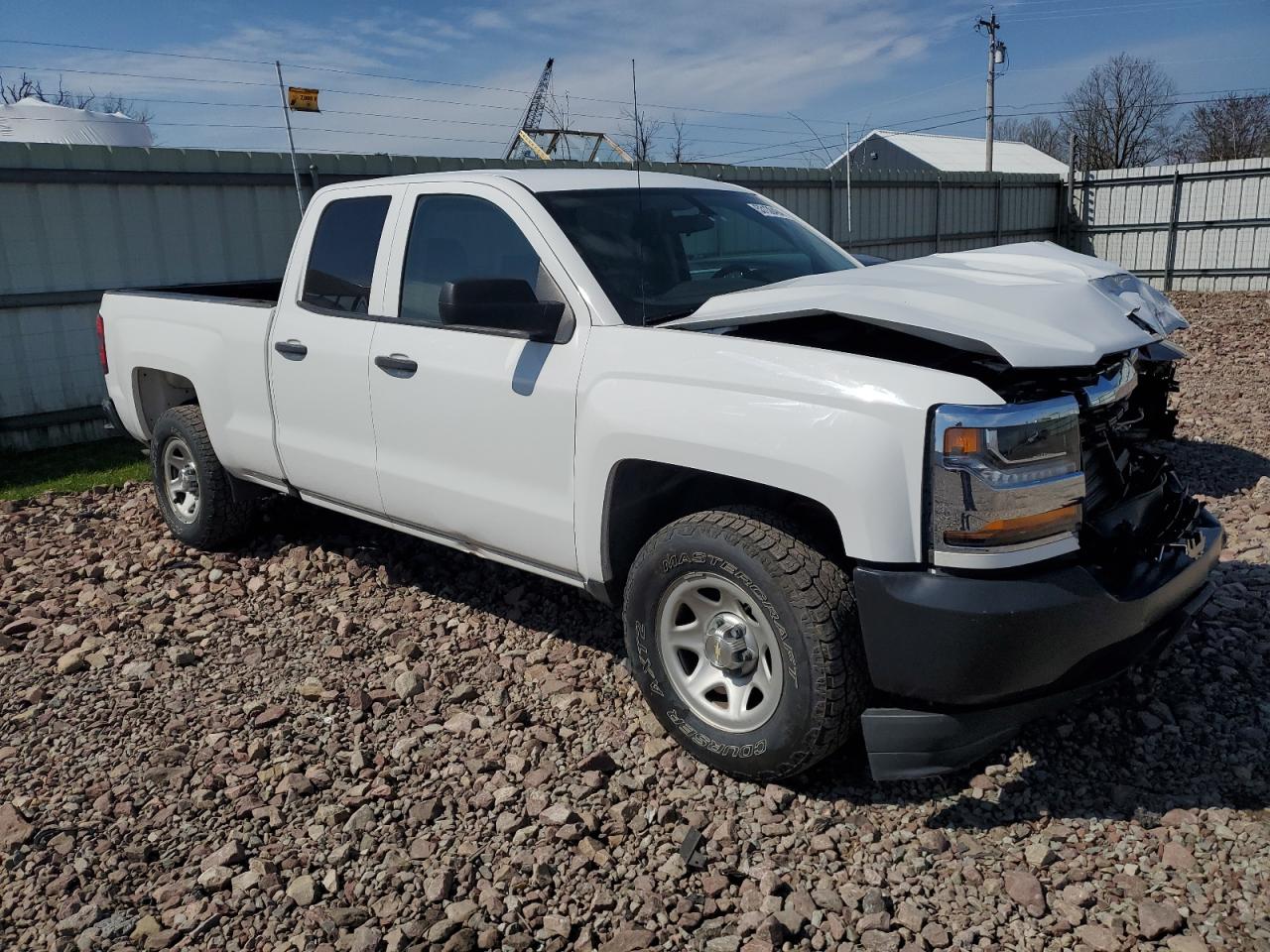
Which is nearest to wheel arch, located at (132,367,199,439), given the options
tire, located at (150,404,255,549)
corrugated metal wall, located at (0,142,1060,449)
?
tire, located at (150,404,255,549)

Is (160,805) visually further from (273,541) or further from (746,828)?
(273,541)

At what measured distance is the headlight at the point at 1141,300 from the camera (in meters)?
3.46

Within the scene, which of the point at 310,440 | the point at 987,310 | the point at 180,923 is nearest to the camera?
the point at 180,923

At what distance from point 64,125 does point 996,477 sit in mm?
14195

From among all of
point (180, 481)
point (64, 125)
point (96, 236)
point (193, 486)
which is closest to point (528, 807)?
point (193, 486)

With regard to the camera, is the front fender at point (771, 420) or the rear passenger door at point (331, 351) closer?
the front fender at point (771, 420)

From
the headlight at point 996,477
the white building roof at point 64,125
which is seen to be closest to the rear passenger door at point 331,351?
the headlight at point 996,477

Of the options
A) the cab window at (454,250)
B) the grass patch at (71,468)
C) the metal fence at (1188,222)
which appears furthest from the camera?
the metal fence at (1188,222)

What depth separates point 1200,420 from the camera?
802 centimetres

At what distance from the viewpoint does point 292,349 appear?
15.8ft

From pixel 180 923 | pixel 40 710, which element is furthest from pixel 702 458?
pixel 40 710

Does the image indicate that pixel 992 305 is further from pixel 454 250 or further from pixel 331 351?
pixel 331 351

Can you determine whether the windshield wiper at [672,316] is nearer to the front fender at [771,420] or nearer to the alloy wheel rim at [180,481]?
the front fender at [771,420]

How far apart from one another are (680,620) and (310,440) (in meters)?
2.25
